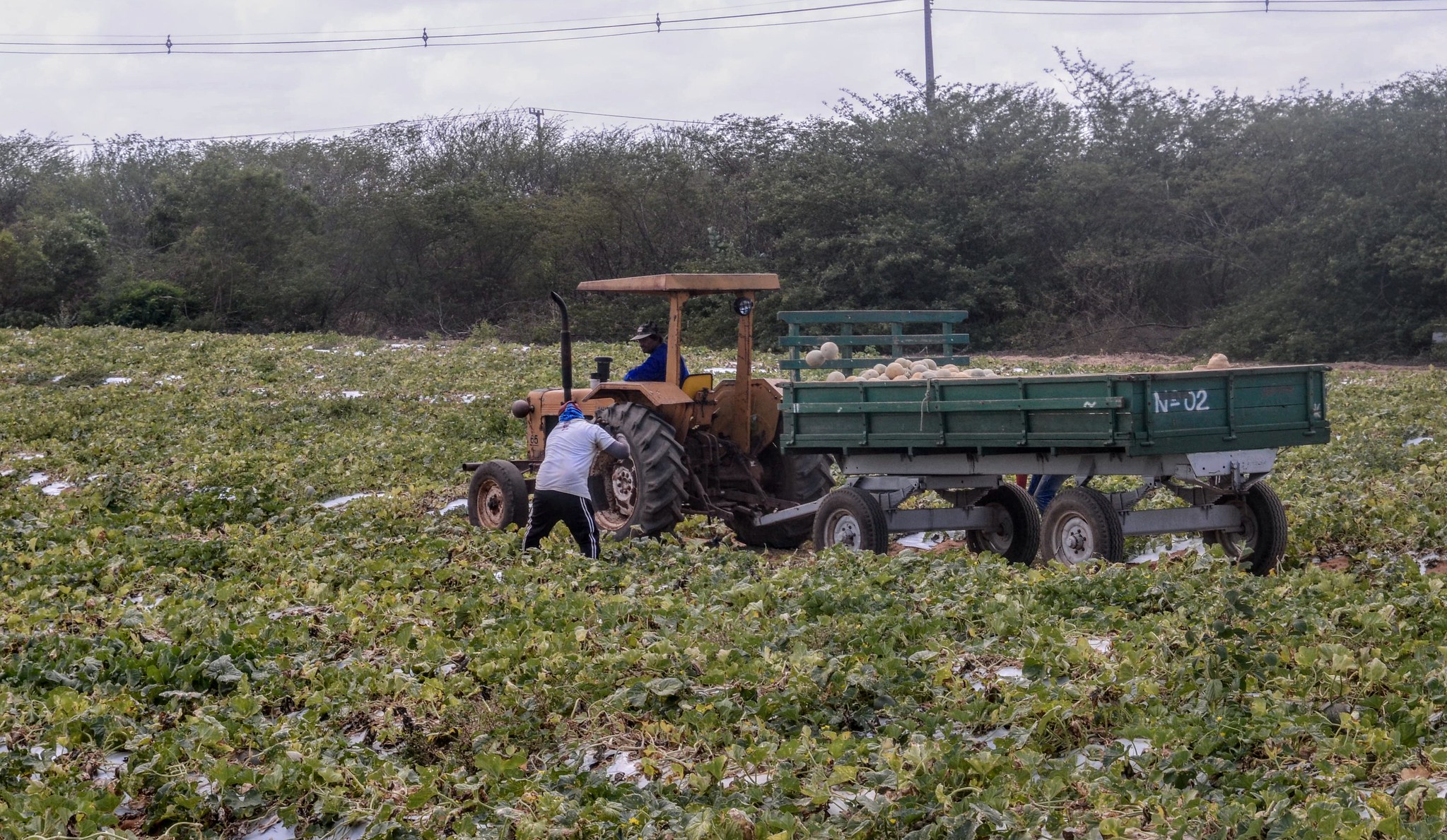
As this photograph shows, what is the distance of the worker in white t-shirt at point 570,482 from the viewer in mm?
9484

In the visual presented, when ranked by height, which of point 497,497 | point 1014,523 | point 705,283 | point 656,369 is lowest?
point 1014,523

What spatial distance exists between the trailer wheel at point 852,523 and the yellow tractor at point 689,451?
0.67 metres

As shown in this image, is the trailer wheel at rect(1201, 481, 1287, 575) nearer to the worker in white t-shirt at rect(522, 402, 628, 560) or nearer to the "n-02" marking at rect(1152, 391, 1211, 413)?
the "n-02" marking at rect(1152, 391, 1211, 413)

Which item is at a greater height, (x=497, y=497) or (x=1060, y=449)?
(x=1060, y=449)

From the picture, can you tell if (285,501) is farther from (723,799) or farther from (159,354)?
(159,354)

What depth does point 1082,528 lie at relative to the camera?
8.41m

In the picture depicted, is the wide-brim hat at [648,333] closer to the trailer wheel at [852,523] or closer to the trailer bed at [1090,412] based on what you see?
the trailer bed at [1090,412]

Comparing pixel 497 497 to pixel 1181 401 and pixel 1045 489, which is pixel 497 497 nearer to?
pixel 1045 489

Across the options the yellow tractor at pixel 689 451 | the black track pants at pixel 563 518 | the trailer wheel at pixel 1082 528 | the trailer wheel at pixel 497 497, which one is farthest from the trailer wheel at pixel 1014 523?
the trailer wheel at pixel 497 497

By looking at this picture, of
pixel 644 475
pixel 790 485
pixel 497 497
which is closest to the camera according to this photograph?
pixel 644 475

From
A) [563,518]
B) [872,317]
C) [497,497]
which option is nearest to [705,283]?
[872,317]

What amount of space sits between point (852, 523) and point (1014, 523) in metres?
1.19

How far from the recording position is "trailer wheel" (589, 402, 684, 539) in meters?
9.89

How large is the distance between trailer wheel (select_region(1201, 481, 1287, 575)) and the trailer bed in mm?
489
